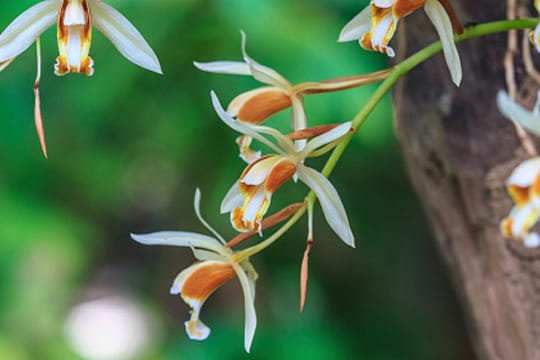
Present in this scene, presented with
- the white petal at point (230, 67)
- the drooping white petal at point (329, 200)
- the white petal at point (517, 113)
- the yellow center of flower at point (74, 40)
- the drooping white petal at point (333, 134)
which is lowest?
the white petal at point (517, 113)

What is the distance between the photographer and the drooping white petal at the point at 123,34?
0.65 metres

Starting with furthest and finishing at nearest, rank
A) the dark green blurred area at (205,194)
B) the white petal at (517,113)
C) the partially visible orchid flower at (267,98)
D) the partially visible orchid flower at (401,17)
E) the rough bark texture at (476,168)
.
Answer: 1. the dark green blurred area at (205,194)
2. the rough bark texture at (476,168)
3. the partially visible orchid flower at (267,98)
4. the partially visible orchid flower at (401,17)
5. the white petal at (517,113)

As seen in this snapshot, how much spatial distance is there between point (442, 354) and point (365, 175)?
1.53 ft

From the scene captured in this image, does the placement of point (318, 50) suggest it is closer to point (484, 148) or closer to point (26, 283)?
point (484, 148)

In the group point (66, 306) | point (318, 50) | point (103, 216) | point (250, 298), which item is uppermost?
point (103, 216)

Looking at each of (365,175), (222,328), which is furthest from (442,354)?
(222,328)

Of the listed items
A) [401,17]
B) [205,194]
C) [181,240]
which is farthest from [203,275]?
[205,194]

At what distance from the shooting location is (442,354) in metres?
1.92

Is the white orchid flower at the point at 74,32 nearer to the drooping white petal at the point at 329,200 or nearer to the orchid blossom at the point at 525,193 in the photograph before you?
the drooping white petal at the point at 329,200

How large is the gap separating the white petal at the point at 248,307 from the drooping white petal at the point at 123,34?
191 millimetres

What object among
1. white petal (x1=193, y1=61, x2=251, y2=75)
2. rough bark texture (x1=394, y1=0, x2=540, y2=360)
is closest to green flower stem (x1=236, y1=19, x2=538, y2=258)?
white petal (x1=193, y1=61, x2=251, y2=75)

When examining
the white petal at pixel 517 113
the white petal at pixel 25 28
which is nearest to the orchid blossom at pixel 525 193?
the white petal at pixel 517 113

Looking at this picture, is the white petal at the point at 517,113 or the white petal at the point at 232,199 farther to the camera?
the white petal at the point at 232,199

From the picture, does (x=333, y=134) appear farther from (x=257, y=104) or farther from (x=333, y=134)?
(x=257, y=104)
